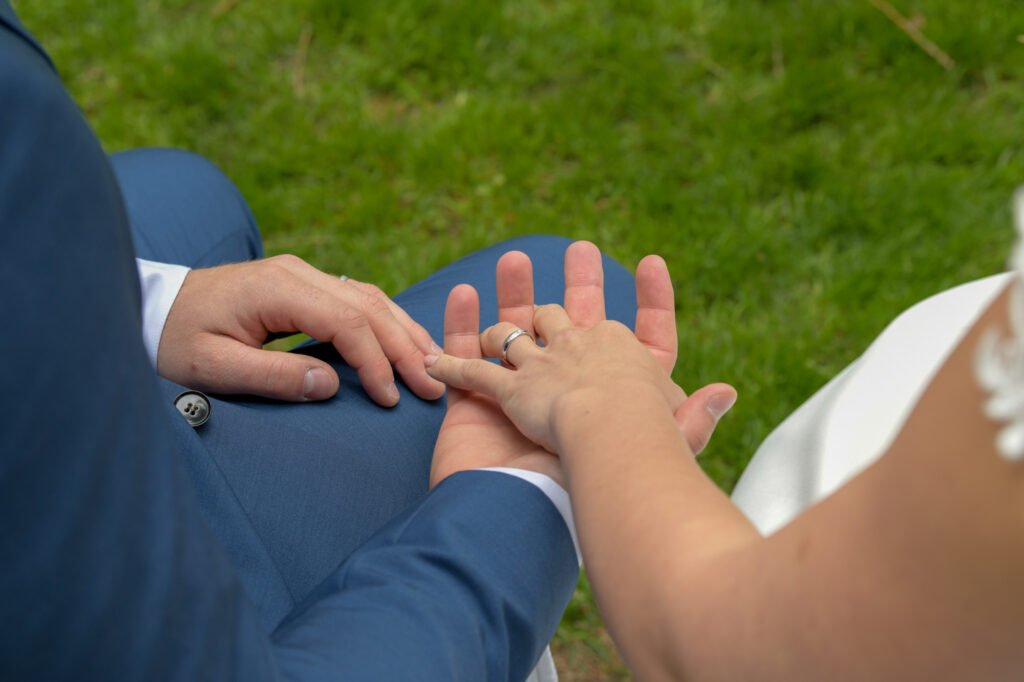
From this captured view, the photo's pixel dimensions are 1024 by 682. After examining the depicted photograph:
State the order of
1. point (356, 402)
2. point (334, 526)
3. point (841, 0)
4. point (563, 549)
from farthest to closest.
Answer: point (841, 0), point (356, 402), point (334, 526), point (563, 549)

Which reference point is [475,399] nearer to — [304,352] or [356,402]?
[356,402]

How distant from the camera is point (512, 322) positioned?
1.29 metres

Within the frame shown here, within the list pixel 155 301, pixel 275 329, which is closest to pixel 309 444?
pixel 275 329

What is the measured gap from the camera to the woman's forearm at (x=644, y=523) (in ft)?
2.60

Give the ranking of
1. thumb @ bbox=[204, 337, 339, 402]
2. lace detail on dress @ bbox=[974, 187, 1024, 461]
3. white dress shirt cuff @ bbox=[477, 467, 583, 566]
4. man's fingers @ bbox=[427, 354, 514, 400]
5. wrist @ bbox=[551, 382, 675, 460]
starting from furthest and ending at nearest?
thumb @ bbox=[204, 337, 339, 402] → man's fingers @ bbox=[427, 354, 514, 400] → white dress shirt cuff @ bbox=[477, 467, 583, 566] → wrist @ bbox=[551, 382, 675, 460] → lace detail on dress @ bbox=[974, 187, 1024, 461]

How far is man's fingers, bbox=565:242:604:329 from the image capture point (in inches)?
49.3

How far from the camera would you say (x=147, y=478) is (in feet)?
2.07

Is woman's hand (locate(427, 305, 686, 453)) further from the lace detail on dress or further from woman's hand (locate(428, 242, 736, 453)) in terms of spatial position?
the lace detail on dress

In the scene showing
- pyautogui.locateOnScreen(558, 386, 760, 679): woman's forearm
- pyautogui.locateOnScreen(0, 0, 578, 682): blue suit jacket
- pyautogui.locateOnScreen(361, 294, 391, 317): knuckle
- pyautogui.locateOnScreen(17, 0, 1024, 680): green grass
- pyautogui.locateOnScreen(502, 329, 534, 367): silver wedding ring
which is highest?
pyautogui.locateOnScreen(0, 0, 578, 682): blue suit jacket

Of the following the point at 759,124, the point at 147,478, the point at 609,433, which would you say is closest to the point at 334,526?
the point at 609,433

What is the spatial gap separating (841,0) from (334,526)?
2.36 metres

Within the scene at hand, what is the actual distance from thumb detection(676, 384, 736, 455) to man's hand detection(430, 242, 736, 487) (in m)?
0.08

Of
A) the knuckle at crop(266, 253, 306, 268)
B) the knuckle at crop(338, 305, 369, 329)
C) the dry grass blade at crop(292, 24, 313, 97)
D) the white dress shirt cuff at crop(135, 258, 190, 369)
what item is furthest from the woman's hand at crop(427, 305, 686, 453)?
the dry grass blade at crop(292, 24, 313, 97)

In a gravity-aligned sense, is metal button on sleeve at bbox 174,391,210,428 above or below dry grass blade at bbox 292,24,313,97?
above
